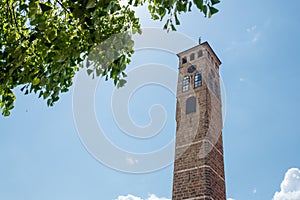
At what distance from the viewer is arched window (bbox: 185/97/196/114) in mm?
17197

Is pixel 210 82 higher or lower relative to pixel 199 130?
higher

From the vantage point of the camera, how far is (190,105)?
1755 centimetres

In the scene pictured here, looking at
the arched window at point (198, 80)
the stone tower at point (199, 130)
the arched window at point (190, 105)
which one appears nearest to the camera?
the stone tower at point (199, 130)

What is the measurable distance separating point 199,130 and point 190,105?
84.3 inches

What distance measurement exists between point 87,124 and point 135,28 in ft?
14.3

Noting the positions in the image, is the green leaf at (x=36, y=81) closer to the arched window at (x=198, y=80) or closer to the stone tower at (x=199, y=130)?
the stone tower at (x=199, y=130)

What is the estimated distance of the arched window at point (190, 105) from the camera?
17.2m

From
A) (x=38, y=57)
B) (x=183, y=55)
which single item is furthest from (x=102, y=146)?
(x=183, y=55)

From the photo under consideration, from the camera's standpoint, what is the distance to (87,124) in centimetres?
790

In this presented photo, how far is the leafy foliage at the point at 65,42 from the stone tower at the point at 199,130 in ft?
36.7

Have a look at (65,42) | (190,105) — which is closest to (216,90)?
(190,105)

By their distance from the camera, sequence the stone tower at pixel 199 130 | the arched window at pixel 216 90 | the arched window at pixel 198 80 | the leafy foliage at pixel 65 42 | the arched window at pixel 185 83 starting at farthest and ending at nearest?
the arched window at pixel 216 90
the arched window at pixel 185 83
the arched window at pixel 198 80
the stone tower at pixel 199 130
the leafy foliage at pixel 65 42

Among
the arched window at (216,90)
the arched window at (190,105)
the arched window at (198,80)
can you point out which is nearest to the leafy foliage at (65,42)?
the arched window at (190,105)

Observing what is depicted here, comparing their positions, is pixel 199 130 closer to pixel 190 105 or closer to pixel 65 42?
pixel 190 105
